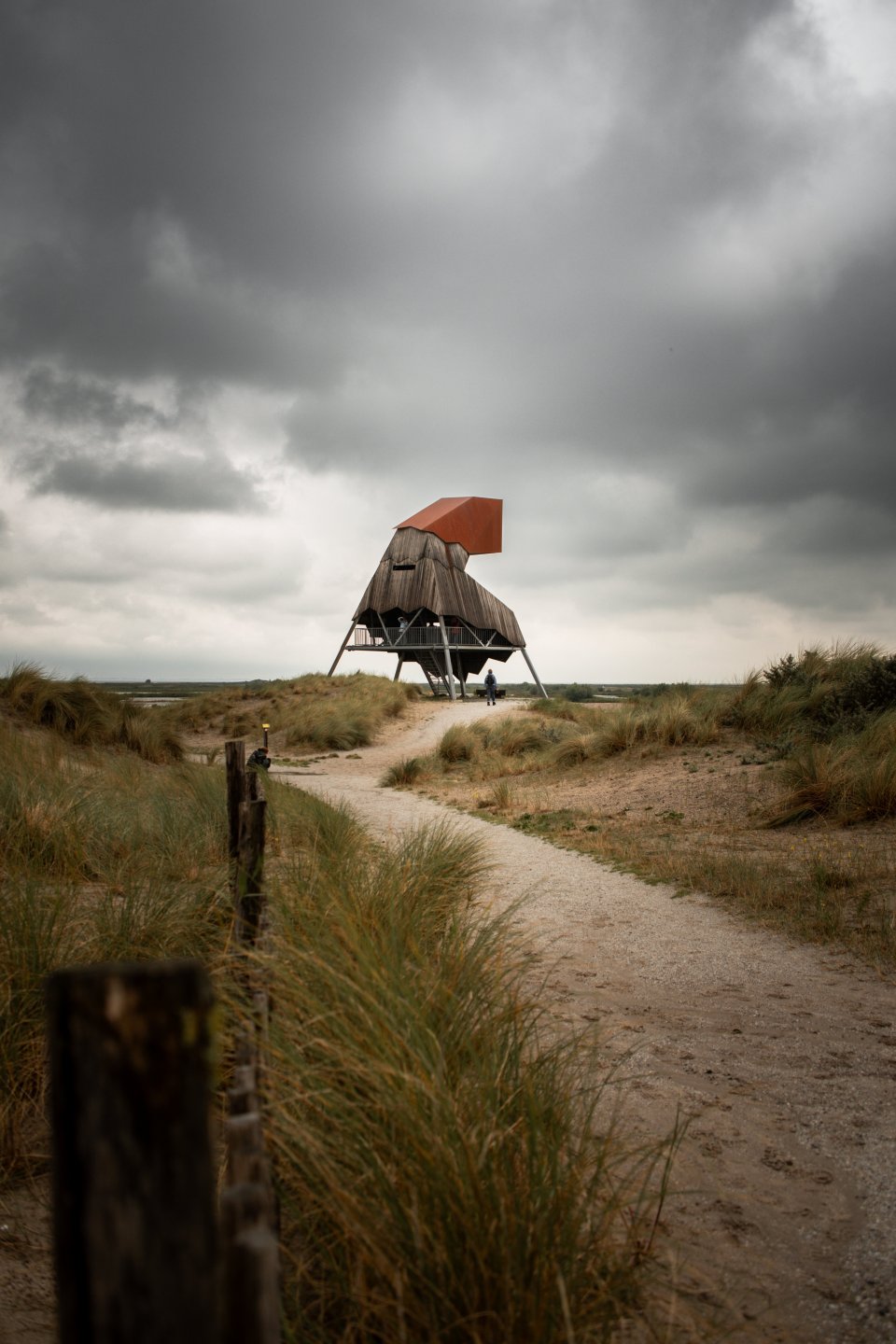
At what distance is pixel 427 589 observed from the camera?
127 ft

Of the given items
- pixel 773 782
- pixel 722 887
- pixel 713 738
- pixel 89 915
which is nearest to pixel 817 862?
pixel 722 887

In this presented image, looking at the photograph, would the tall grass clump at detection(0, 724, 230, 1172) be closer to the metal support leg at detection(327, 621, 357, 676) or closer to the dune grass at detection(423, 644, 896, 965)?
the dune grass at detection(423, 644, 896, 965)

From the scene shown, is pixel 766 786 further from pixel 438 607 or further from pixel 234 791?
pixel 438 607

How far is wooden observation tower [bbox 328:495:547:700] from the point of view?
39.3 m

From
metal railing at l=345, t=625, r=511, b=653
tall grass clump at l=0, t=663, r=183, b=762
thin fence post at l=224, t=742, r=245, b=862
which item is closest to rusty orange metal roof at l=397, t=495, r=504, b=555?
metal railing at l=345, t=625, r=511, b=653

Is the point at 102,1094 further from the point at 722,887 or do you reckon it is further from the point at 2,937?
the point at 722,887

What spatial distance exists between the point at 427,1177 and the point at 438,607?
3659 centimetres

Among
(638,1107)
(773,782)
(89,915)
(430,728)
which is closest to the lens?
(638,1107)

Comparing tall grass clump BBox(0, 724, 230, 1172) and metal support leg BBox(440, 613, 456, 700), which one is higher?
metal support leg BBox(440, 613, 456, 700)

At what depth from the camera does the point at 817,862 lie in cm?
743

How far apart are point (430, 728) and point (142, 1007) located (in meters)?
27.0

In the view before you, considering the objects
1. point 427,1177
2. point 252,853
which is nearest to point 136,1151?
point 427,1177

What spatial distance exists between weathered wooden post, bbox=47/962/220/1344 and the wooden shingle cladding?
37405 millimetres

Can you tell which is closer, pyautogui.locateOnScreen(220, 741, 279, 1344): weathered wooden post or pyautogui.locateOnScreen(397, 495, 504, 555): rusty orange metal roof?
pyautogui.locateOnScreen(220, 741, 279, 1344): weathered wooden post
